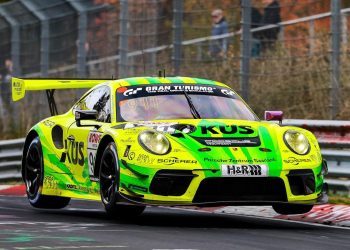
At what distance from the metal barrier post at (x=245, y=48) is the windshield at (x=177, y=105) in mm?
5492

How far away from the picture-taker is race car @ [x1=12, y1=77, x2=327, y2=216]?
34.0ft

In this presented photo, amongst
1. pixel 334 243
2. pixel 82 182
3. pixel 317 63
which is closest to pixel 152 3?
pixel 317 63

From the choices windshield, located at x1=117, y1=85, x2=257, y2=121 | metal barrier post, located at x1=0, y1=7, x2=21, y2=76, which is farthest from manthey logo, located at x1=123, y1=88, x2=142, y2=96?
metal barrier post, located at x1=0, y1=7, x2=21, y2=76

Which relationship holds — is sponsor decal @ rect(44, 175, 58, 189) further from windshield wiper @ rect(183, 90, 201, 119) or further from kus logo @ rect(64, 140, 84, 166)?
windshield wiper @ rect(183, 90, 201, 119)

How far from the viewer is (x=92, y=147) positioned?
37.5 ft

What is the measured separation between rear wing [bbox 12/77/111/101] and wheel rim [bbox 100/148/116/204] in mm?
2326

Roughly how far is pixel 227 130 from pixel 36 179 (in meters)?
2.97

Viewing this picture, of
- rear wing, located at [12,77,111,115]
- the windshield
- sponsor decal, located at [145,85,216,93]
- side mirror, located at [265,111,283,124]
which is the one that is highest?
rear wing, located at [12,77,111,115]

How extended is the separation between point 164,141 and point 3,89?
508 inches

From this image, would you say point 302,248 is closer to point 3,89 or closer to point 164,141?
point 164,141

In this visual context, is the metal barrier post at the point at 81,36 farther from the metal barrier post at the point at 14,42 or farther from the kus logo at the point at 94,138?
the kus logo at the point at 94,138

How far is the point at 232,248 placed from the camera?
888 centimetres

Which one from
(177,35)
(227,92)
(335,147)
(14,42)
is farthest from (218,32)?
(227,92)

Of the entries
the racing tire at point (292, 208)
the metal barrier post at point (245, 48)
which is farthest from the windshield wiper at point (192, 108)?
the metal barrier post at point (245, 48)
